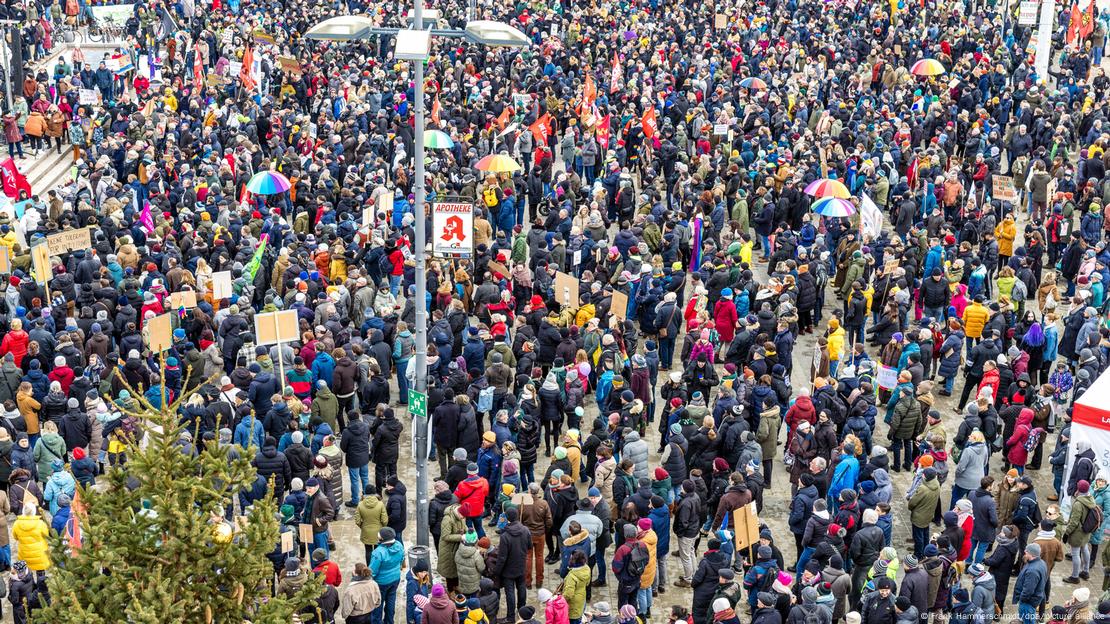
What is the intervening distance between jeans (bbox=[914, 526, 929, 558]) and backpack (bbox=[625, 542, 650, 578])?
360 centimetres

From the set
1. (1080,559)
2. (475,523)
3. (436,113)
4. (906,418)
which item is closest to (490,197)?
(436,113)

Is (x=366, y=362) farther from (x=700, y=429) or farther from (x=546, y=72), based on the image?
(x=546, y=72)

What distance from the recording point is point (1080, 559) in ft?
52.4

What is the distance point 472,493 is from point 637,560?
2.35 meters

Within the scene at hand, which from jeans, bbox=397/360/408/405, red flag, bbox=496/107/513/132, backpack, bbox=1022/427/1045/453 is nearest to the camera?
backpack, bbox=1022/427/1045/453

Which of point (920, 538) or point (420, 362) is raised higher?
point (420, 362)

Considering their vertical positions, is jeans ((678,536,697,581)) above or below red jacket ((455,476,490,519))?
below

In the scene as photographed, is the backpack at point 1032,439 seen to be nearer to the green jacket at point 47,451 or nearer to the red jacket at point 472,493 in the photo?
the red jacket at point 472,493

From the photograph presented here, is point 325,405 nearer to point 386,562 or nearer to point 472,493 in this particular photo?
point 472,493

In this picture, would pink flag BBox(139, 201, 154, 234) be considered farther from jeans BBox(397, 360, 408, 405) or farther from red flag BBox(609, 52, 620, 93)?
red flag BBox(609, 52, 620, 93)

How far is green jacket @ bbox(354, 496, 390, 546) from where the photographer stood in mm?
15344

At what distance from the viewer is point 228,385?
1753cm

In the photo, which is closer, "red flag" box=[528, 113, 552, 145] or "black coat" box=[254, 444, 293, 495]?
"black coat" box=[254, 444, 293, 495]

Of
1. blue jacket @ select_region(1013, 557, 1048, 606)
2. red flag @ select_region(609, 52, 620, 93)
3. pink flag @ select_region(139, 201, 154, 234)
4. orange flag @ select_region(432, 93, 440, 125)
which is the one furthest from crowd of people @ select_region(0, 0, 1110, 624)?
orange flag @ select_region(432, 93, 440, 125)
